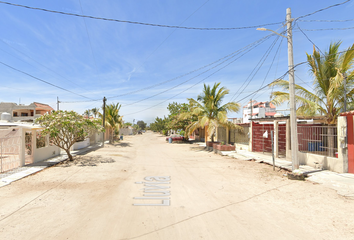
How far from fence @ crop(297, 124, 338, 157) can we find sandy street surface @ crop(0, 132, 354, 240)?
338 centimetres

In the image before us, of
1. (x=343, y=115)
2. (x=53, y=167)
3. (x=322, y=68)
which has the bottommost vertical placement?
(x=53, y=167)

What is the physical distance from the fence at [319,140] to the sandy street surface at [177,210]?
3.38 m

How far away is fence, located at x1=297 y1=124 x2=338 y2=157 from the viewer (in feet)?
31.6

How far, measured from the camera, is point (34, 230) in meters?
4.15

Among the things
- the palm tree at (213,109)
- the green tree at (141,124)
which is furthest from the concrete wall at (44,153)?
the green tree at (141,124)

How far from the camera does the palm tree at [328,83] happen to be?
997 cm

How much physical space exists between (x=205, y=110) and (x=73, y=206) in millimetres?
15140

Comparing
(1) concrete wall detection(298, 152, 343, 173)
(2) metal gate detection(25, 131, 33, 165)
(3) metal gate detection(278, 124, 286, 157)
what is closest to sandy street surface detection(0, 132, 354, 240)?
(1) concrete wall detection(298, 152, 343, 173)

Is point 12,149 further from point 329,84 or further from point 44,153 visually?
point 329,84

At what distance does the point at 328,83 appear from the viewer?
34.4ft

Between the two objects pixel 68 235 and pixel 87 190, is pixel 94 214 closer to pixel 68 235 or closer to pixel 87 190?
pixel 68 235

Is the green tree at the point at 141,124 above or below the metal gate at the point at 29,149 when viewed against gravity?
above

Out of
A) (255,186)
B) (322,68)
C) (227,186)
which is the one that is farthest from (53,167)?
(322,68)

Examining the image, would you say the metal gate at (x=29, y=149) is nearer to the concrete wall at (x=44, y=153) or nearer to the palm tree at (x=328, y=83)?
the concrete wall at (x=44, y=153)
